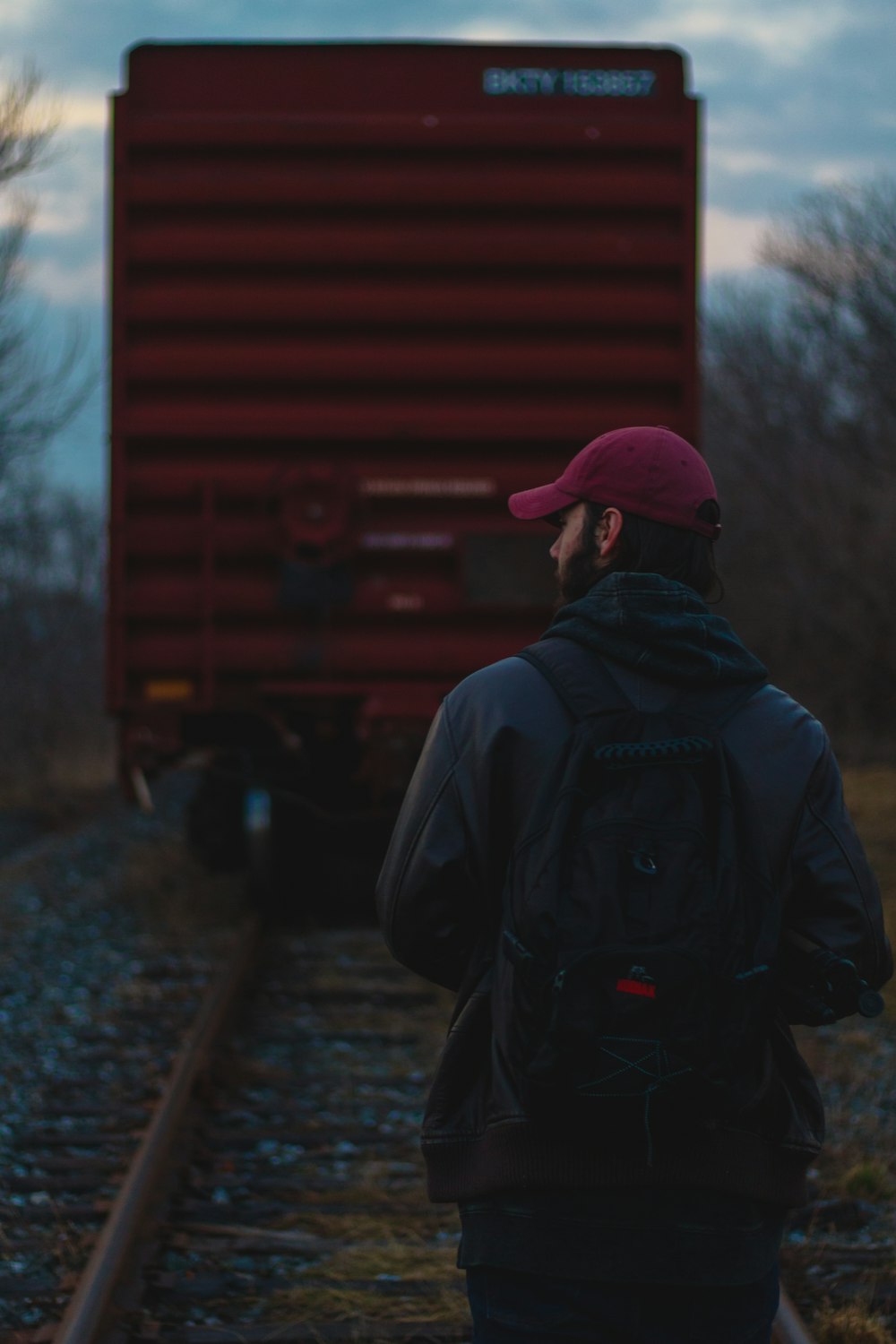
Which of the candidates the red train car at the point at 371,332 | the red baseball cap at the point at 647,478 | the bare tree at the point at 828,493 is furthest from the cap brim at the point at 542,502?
the bare tree at the point at 828,493

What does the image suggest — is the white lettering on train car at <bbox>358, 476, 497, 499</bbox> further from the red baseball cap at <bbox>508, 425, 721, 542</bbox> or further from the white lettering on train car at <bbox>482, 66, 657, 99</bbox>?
the red baseball cap at <bbox>508, 425, 721, 542</bbox>

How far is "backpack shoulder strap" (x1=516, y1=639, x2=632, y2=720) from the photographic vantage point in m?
1.94

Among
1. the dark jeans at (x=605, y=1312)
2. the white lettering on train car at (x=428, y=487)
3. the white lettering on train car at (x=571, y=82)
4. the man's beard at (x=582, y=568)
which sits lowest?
the dark jeans at (x=605, y=1312)

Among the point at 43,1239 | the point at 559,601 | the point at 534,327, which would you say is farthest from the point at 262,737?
the point at 559,601

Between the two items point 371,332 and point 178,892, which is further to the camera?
point 178,892

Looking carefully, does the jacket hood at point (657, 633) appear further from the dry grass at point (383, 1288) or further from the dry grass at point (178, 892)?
the dry grass at point (178, 892)

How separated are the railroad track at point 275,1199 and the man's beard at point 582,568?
207cm

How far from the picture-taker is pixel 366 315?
7242 millimetres

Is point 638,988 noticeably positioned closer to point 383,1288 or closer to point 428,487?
point 383,1288

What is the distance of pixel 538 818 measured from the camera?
192 centimetres

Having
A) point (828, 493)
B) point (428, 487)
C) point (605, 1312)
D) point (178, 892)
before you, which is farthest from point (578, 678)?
point (828, 493)

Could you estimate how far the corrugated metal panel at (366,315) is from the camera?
716 cm

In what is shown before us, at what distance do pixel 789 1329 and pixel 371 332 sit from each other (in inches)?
198

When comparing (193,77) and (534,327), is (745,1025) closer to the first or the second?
(534,327)
